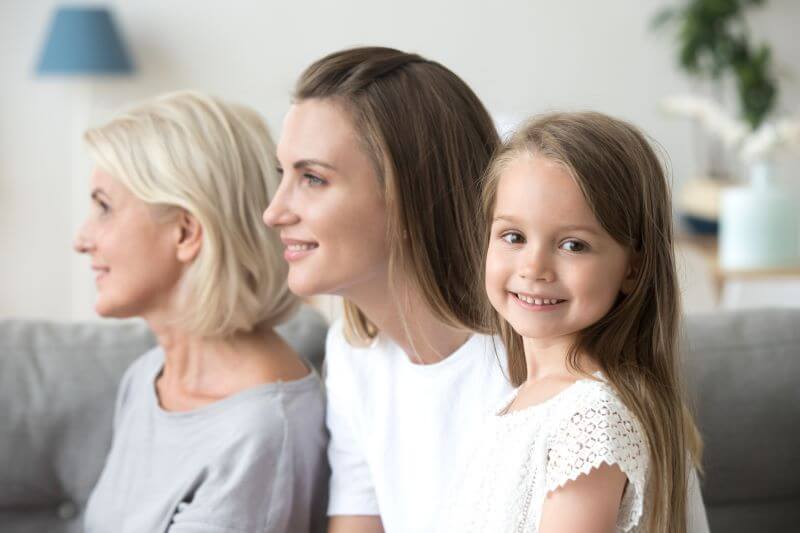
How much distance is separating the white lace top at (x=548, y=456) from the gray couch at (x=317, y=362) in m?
0.56

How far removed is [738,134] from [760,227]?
34cm

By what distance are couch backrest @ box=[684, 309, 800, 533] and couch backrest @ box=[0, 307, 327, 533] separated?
97 centimetres

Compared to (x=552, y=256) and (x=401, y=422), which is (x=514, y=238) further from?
(x=401, y=422)

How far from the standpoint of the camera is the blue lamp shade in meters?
4.58

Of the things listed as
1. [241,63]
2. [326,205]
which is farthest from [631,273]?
[241,63]

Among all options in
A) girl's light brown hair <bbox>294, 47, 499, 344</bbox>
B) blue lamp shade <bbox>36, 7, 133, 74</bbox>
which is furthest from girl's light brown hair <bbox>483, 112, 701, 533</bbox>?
blue lamp shade <bbox>36, 7, 133, 74</bbox>

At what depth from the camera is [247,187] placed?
170cm

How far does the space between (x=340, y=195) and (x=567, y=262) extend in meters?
0.39

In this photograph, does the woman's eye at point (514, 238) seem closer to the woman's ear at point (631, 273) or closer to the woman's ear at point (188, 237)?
the woman's ear at point (631, 273)

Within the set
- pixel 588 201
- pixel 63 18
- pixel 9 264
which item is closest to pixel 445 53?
pixel 63 18

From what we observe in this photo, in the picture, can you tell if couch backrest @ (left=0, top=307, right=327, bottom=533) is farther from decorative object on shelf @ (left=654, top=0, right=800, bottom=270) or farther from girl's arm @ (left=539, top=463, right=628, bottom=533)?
decorative object on shelf @ (left=654, top=0, right=800, bottom=270)

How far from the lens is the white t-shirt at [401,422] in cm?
152

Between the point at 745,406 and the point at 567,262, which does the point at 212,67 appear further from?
the point at 567,262

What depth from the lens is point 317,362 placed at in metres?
1.95
